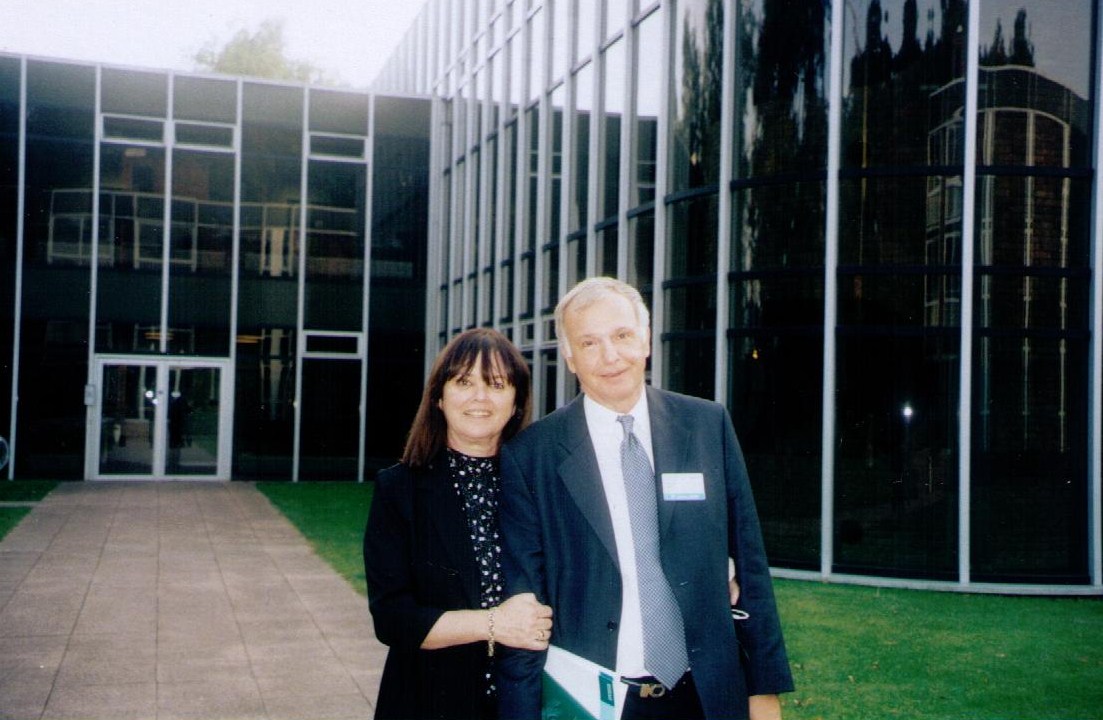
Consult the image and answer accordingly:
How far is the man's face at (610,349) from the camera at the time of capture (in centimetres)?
253

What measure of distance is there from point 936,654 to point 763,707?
4.80 meters

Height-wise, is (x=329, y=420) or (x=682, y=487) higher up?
(x=682, y=487)

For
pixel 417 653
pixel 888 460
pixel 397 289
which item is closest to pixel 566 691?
pixel 417 653

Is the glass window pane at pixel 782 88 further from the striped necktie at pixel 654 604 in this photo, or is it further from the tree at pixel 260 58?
the tree at pixel 260 58

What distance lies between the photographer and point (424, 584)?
2.52 meters

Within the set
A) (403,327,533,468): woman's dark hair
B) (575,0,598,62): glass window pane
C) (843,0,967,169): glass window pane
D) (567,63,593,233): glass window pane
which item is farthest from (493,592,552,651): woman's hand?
(575,0,598,62): glass window pane

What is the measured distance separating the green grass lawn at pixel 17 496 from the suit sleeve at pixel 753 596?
11184 millimetres

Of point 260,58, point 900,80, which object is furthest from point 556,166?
point 260,58

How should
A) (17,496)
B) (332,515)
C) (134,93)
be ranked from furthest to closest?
1. (134,93)
2. (17,496)
3. (332,515)

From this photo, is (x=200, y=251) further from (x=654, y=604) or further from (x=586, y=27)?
(x=654, y=604)

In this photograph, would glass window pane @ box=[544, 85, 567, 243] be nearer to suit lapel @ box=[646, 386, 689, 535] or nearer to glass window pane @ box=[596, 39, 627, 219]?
glass window pane @ box=[596, 39, 627, 219]

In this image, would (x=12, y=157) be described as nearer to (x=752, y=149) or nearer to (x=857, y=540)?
(x=752, y=149)

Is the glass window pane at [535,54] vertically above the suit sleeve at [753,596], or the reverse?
the glass window pane at [535,54]

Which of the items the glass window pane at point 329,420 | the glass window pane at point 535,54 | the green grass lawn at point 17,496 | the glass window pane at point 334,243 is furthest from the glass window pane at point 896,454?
the glass window pane at point 334,243
